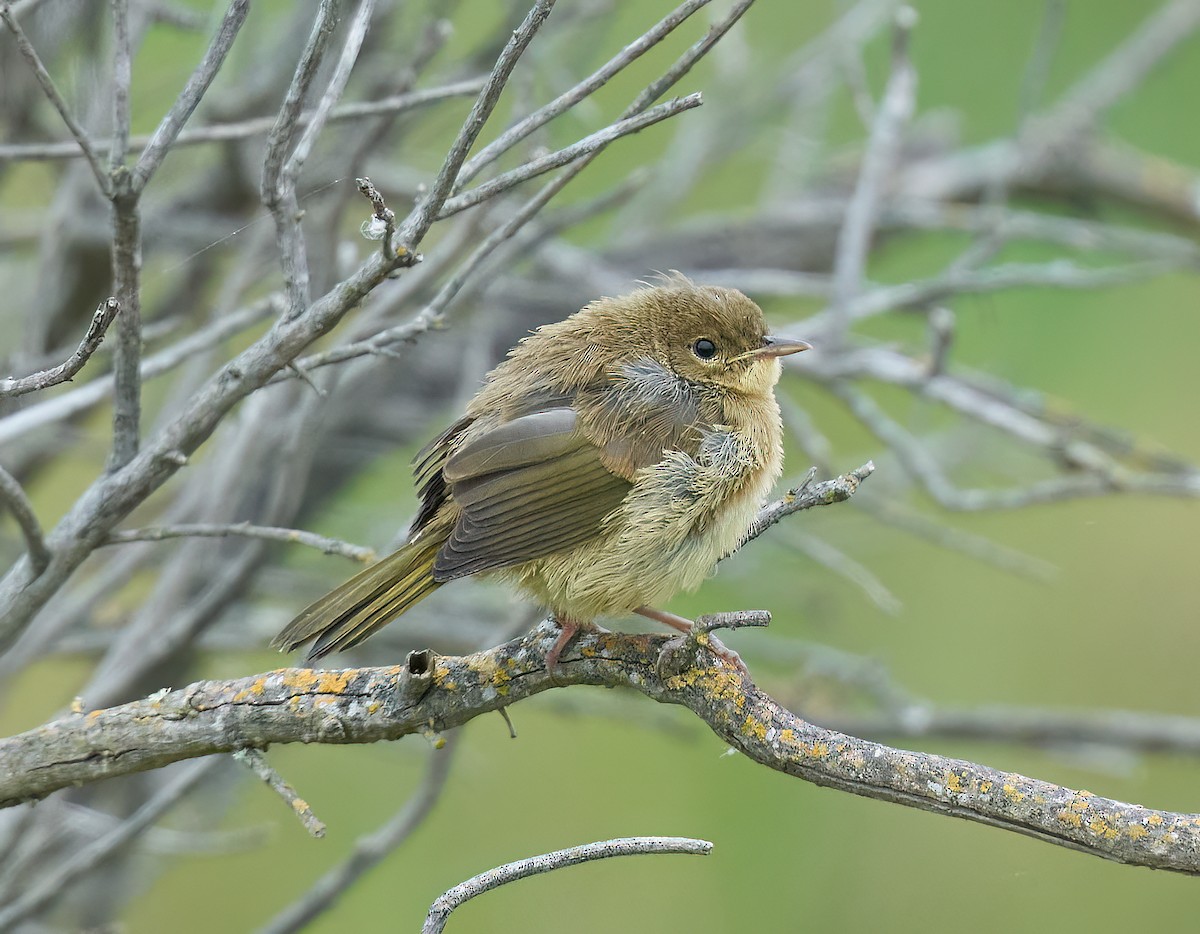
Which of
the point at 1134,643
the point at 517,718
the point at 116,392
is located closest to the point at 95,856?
the point at 116,392

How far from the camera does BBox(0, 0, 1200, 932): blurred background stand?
3.80 meters

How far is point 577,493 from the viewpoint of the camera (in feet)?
9.96

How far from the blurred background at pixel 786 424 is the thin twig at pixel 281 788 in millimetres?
902

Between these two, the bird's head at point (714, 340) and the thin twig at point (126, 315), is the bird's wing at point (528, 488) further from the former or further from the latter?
the thin twig at point (126, 315)

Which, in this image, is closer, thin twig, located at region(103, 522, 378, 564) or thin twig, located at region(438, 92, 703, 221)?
thin twig, located at region(438, 92, 703, 221)

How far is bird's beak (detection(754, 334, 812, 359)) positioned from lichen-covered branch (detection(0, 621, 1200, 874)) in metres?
1.14

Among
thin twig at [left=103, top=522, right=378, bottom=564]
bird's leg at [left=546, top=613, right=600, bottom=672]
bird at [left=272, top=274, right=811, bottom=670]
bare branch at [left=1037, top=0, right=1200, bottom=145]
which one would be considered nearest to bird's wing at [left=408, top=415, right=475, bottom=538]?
bird at [left=272, top=274, right=811, bottom=670]

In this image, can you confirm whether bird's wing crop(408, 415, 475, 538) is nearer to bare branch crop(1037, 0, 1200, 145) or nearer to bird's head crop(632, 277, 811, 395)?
bird's head crop(632, 277, 811, 395)

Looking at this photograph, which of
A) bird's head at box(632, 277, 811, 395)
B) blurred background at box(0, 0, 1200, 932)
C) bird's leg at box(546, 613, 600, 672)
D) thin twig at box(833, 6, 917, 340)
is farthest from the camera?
thin twig at box(833, 6, 917, 340)

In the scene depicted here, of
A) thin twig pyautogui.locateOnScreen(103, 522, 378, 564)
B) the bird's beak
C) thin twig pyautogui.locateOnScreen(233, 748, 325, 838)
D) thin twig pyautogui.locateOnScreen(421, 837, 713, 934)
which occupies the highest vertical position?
the bird's beak

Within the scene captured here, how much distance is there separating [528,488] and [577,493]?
121 mm

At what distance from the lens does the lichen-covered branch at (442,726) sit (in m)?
2.15

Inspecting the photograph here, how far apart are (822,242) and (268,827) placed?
3.34 metres

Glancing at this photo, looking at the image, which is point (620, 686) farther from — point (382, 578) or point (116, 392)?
point (116, 392)
